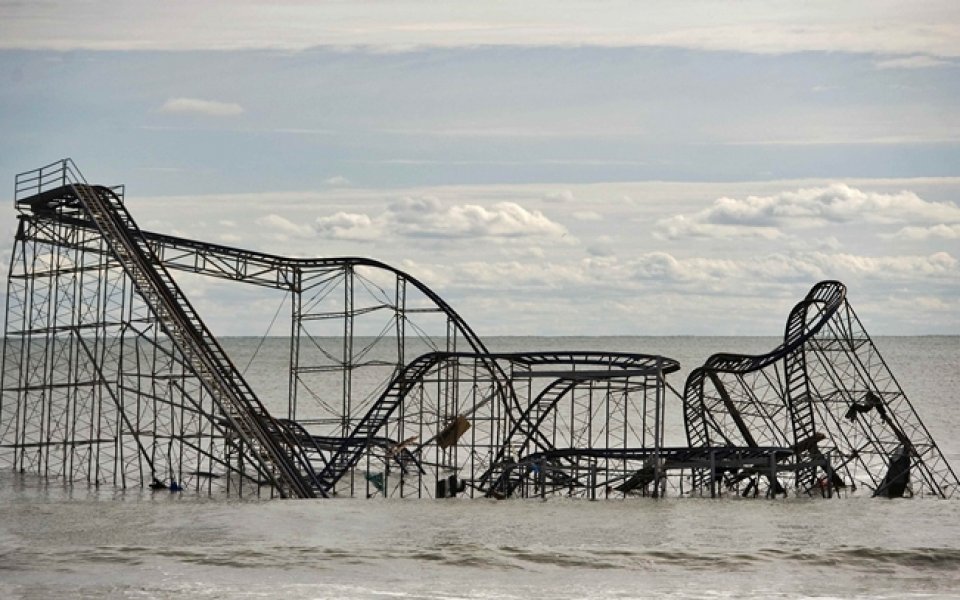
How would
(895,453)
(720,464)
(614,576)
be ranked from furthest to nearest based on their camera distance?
(895,453) → (720,464) → (614,576)

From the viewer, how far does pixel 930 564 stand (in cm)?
2633

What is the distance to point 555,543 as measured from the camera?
93.7 feet

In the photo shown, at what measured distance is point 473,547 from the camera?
27.7 meters

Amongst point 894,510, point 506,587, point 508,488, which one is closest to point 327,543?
point 506,587

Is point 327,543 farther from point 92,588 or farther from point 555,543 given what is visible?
point 92,588

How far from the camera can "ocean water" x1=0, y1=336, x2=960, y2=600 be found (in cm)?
2345

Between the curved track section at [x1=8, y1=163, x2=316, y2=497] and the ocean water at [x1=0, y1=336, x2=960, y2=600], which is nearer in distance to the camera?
the ocean water at [x1=0, y1=336, x2=960, y2=600]

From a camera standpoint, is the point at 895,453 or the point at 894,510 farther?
the point at 895,453

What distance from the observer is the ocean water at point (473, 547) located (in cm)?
2345

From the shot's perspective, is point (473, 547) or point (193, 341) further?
point (193, 341)

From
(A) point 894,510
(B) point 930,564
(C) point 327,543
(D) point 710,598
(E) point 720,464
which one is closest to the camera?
(D) point 710,598

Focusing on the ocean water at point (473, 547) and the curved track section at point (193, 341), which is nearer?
the ocean water at point (473, 547)

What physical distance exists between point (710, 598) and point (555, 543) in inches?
251

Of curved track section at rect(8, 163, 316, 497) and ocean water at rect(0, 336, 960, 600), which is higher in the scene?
curved track section at rect(8, 163, 316, 497)
